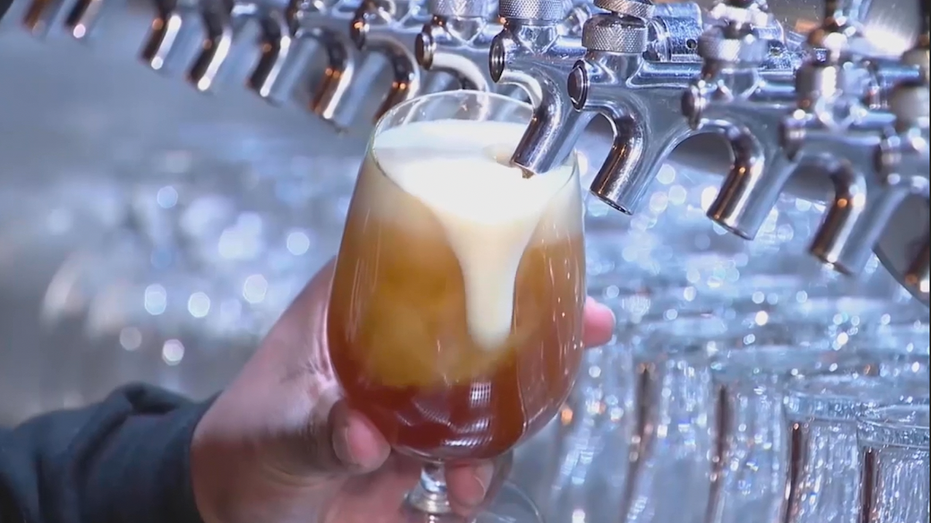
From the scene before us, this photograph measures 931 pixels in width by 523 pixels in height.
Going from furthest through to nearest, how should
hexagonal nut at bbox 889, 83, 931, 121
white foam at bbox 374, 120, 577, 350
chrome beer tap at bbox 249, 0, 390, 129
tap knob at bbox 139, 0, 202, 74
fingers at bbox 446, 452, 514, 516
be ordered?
tap knob at bbox 139, 0, 202, 74 < chrome beer tap at bbox 249, 0, 390, 129 < fingers at bbox 446, 452, 514, 516 < white foam at bbox 374, 120, 577, 350 < hexagonal nut at bbox 889, 83, 931, 121

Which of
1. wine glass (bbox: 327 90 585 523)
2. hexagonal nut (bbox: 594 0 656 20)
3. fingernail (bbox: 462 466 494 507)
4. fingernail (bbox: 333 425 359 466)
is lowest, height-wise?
fingernail (bbox: 462 466 494 507)

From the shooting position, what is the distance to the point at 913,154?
1.48ft

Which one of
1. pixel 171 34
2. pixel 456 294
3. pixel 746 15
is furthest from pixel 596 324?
pixel 171 34

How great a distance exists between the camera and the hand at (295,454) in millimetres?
753

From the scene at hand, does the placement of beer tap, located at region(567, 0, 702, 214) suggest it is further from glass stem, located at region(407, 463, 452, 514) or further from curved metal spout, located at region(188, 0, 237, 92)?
curved metal spout, located at region(188, 0, 237, 92)

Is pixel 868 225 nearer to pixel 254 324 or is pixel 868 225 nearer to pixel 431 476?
pixel 431 476

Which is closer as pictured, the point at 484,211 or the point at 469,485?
the point at 484,211

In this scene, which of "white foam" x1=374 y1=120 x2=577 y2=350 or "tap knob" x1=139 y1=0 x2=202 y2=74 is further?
"tap knob" x1=139 y1=0 x2=202 y2=74

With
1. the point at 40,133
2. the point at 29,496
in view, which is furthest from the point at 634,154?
the point at 40,133

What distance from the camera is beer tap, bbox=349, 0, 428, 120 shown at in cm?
77

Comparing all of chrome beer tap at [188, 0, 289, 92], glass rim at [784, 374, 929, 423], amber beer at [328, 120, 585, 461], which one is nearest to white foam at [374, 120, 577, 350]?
amber beer at [328, 120, 585, 461]

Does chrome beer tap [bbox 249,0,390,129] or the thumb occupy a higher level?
chrome beer tap [bbox 249,0,390,129]

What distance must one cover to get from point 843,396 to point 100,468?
21.2 inches

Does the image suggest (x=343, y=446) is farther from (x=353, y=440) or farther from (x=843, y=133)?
(x=843, y=133)
